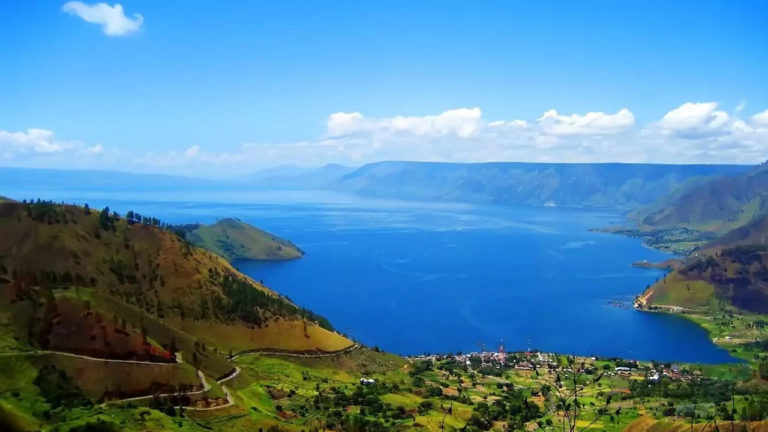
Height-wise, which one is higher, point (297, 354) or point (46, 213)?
point (46, 213)

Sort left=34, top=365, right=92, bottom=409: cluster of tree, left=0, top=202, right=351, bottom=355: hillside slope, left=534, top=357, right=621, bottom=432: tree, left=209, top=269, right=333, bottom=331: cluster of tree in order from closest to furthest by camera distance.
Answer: left=534, top=357, right=621, bottom=432: tree, left=34, top=365, right=92, bottom=409: cluster of tree, left=0, top=202, right=351, bottom=355: hillside slope, left=209, top=269, right=333, bottom=331: cluster of tree

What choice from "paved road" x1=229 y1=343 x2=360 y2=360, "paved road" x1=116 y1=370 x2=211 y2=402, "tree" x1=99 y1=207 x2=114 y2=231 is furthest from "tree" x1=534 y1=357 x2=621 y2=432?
"tree" x1=99 y1=207 x2=114 y2=231

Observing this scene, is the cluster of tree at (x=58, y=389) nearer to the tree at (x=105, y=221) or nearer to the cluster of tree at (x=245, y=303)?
the cluster of tree at (x=245, y=303)

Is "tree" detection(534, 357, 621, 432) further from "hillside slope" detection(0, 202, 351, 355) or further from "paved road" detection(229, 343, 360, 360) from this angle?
"hillside slope" detection(0, 202, 351, 355)

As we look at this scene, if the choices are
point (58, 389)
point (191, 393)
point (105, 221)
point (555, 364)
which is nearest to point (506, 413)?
point (555, 364)

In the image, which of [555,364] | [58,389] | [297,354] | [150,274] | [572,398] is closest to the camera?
[58,389]

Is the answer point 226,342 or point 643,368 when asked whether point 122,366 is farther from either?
point 643,368

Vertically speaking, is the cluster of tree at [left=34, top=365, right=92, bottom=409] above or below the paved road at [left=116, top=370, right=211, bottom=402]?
above

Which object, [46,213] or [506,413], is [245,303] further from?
[506,413]

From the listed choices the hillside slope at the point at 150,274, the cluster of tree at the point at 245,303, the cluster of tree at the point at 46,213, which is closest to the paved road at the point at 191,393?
the hillside slope at the point at 150,274

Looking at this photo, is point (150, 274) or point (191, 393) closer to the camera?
point (191, 393)

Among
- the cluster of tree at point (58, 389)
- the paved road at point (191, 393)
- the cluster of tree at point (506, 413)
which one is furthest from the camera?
the cluster of tree at point (506, 413)

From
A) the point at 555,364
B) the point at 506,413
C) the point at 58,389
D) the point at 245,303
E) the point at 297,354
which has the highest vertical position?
the point at 58,389
